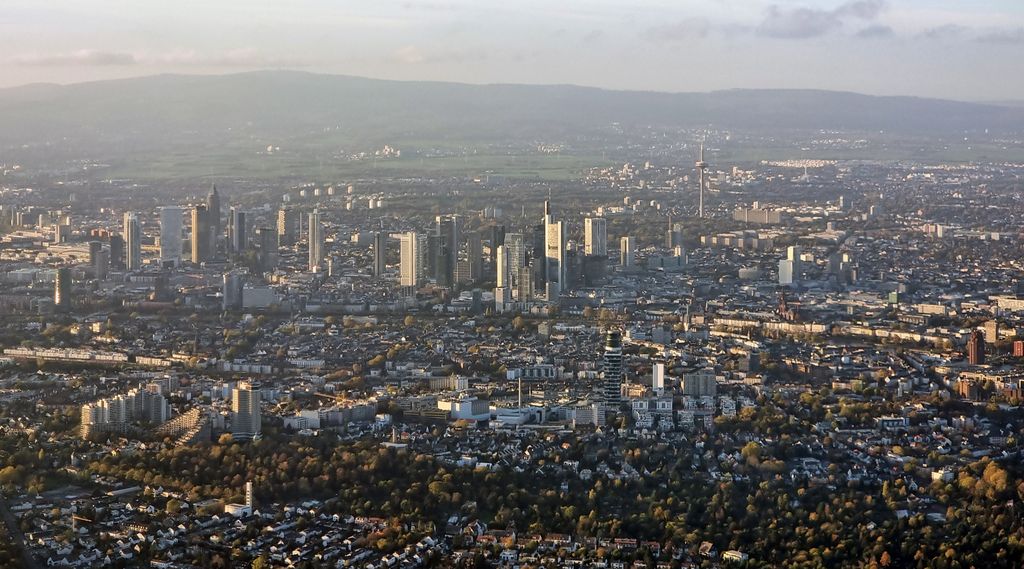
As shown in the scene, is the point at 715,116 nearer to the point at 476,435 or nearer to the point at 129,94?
the point at 129,94

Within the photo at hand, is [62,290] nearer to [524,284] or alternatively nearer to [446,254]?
[446,254]

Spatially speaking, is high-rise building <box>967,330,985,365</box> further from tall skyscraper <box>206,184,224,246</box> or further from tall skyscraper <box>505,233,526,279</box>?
tall skyscraper <box>206,184,224,246</box>

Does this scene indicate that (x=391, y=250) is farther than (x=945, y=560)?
Yes

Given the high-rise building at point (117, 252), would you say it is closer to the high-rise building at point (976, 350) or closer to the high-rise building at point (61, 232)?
the high-rise building at point (61, 232)

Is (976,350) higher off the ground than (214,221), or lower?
lower

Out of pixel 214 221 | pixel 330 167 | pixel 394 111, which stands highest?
pixel 394 111

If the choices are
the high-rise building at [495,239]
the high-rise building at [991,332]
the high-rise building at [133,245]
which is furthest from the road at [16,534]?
the high-rise building at [133,245]

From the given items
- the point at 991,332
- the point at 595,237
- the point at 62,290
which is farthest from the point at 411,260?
the point at 991,332

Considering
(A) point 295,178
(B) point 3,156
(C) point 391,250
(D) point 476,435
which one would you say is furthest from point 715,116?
(D) point 476,435
